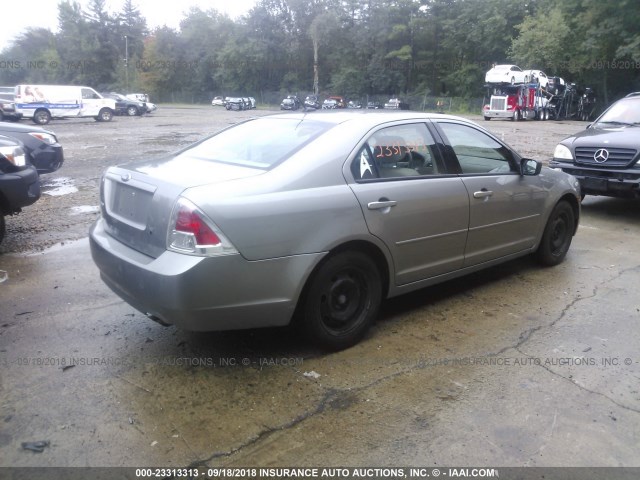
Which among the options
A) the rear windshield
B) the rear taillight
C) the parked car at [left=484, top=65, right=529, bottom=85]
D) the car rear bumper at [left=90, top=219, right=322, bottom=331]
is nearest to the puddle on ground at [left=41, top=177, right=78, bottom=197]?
the rear windshield

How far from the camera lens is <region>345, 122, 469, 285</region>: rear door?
3652 mm

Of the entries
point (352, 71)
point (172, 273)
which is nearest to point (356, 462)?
point (172, 273)

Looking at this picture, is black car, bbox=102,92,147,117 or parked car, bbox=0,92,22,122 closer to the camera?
parked car, bbox=0,92,22,122

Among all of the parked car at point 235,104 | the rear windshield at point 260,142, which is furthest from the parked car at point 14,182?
the parked car at point 235,104

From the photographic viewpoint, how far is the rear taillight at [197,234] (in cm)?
296

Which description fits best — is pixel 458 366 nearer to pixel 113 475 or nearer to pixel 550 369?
pixel 550 369

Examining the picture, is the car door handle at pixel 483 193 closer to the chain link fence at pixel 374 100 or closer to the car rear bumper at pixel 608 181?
the car rear bumper at pixel 608 181

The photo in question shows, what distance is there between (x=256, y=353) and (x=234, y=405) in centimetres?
62

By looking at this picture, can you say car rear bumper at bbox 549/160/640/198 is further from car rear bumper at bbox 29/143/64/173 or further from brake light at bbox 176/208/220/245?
car rear bumper at bbox 29/143/64/173

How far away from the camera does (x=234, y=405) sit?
301 cm

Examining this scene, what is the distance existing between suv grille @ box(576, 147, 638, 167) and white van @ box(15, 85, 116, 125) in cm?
2677

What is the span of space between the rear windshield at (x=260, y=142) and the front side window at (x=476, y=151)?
47.3 inches

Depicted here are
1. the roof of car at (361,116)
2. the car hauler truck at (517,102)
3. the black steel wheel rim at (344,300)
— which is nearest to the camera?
the black steel wheel rim at (344,300)

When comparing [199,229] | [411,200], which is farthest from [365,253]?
[199,229]
